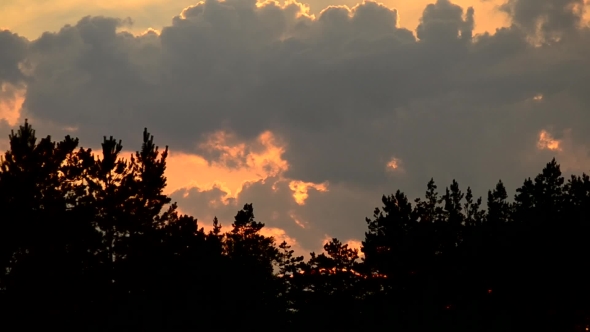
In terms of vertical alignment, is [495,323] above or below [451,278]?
below

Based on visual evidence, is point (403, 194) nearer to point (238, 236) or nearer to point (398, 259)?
point (398, 259)

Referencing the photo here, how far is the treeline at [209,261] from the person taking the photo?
5000 cm

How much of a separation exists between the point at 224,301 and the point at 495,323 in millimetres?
18393

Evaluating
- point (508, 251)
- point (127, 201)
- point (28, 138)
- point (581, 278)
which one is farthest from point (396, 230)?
point (28, 138)

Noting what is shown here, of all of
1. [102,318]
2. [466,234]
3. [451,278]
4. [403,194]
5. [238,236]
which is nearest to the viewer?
[102,318]

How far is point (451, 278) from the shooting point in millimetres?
63625

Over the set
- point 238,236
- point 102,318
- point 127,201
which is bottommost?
point 102,318

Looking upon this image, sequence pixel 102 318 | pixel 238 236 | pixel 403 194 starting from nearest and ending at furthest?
pixel 102 318, pixel 403 194, pixel 238 236

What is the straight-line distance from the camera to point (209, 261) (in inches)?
2313

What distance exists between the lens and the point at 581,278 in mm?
56000

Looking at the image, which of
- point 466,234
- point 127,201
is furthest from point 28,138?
point 466,234

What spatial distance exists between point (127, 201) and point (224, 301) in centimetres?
932

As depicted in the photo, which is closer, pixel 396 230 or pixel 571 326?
pixel 571 326

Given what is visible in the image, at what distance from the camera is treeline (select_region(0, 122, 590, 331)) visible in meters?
50.0
